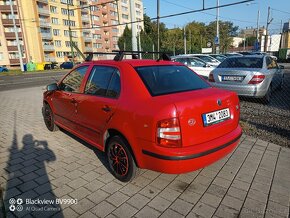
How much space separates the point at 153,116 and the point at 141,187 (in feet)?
3.69

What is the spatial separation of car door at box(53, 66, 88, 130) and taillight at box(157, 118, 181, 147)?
78.9 inches

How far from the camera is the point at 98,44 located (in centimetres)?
6750

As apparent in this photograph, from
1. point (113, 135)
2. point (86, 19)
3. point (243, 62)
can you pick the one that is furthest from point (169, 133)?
point (86, 19)

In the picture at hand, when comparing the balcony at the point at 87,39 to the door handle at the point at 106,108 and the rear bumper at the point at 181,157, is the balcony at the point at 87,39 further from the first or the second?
the rear bumper at the point at 181,157

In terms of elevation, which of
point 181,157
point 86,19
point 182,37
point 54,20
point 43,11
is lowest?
point 181,157

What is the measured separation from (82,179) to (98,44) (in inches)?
2679

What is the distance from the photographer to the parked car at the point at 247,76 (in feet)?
22.9

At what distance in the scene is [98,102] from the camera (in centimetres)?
344

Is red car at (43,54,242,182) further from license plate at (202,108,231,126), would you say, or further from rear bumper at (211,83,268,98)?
rear bumper at (211,83,268,98)

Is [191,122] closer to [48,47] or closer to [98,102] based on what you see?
[98,102]

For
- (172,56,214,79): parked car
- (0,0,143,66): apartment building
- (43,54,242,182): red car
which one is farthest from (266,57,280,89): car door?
(0,0,143,66): apartment building

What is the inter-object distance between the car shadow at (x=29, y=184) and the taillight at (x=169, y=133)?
1.44m

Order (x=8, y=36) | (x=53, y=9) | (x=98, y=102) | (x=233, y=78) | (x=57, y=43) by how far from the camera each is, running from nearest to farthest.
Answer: (x=98, y=102)
(x=233, y=78)
(x=8, y=36)
(x=53, y=9)
(x=57, y=43)

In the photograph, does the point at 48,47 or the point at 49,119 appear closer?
the point at 49,119
